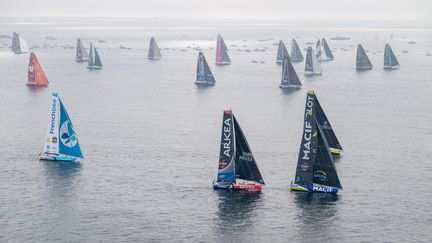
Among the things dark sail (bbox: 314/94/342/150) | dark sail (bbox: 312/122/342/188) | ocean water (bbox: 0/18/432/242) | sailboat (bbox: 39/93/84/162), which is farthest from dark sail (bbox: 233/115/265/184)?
sailboat (bbox: 39/93/84/162)

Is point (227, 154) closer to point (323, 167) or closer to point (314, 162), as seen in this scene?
point (314, 162)

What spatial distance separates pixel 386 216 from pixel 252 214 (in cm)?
1907

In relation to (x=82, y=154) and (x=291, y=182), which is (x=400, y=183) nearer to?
(x=291, y=182)

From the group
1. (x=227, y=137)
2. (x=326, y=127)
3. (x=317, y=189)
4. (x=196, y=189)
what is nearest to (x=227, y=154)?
(x=227, y=137)

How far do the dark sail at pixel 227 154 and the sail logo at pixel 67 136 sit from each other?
3267 cm

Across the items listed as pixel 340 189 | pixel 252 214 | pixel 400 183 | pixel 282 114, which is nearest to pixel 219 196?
pixel 252 214

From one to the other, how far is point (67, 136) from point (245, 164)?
3764cm

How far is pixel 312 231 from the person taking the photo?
3804 inches

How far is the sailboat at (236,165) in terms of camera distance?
112 metres

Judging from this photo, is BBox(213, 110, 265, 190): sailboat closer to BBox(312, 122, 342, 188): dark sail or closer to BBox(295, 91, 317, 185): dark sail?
BBox(295, 91, 317, 185): dark sail

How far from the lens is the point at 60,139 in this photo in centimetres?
13225

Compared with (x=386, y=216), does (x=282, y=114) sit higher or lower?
higher

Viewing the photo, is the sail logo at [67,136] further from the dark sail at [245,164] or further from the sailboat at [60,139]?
the dark sail at [245,164]

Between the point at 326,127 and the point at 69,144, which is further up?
the point at 326,127
